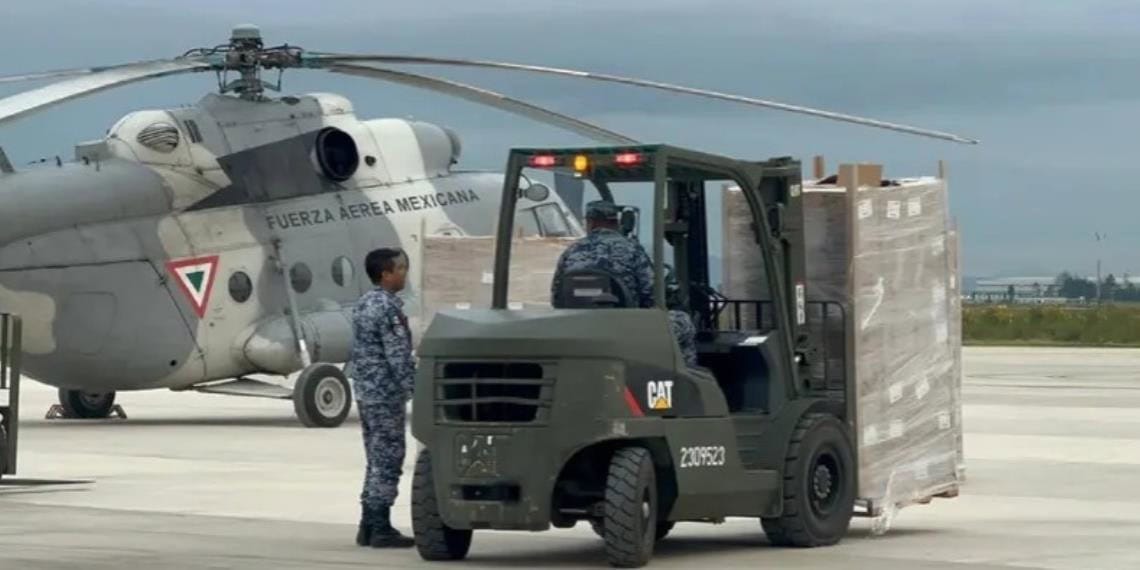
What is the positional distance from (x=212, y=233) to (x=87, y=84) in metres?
A: 5.73

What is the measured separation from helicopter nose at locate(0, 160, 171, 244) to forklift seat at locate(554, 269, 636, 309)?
1167 centimetres

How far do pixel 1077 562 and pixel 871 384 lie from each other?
6.19 feet

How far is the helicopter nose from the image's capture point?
23.6 m

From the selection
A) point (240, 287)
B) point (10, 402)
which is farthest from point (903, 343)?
point (240, 287)

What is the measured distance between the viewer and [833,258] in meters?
14.3

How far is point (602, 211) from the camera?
13.3 metres

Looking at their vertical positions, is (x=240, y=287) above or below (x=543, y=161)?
below

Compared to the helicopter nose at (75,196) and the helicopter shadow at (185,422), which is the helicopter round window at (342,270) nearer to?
the helicopter shadow at (185,422)

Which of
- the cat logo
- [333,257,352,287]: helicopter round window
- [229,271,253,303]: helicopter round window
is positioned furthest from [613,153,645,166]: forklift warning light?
[333,257,352,287]: helicopter round window

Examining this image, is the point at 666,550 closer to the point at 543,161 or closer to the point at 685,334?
the point at 685,334

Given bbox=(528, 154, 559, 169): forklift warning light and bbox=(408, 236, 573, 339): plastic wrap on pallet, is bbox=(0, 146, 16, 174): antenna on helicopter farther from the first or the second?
bbox=(528, 154, 559, 169): forklift warning light

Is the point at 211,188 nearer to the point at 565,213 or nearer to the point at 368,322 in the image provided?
the point at 565,213

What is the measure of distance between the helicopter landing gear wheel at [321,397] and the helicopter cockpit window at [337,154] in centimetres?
221

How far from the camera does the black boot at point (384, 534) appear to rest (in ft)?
45.7
